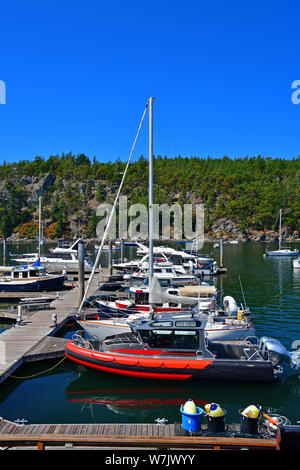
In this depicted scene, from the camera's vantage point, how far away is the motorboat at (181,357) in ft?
45.8

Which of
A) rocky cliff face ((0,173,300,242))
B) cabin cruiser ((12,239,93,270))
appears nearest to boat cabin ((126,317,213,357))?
cabin cruiser ((12,239,93,270))

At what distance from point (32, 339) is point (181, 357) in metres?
7.55

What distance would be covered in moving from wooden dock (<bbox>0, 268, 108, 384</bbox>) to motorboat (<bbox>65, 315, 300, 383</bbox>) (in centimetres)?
162

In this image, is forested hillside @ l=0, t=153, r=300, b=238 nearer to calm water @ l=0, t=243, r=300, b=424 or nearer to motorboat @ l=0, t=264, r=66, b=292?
motorboat @ l=0, t=264, r=66, b=292

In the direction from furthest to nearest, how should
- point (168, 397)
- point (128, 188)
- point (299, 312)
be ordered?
point (128, 188)
point (299, 312)
point (168, 397)

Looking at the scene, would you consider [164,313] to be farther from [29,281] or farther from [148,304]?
[29,281]

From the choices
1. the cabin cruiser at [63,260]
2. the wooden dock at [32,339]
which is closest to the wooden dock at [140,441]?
the wooden dock at [32,339]

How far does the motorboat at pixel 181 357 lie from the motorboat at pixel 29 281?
17.4 m

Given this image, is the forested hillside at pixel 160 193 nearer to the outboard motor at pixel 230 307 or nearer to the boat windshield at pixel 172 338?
the outboard motor at pixel 230 307
